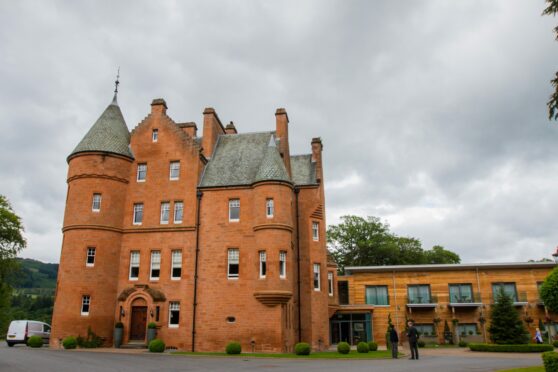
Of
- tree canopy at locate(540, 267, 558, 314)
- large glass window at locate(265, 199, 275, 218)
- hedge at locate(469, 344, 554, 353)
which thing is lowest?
hedge at locate(469, 344, 554, 353)

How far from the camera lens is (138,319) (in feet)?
99.2

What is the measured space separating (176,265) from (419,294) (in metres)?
24.8

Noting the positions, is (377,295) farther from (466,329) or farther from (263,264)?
(263,264)

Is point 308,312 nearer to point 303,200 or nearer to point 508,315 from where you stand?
point 303,200

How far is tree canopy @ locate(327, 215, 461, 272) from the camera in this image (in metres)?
66.8

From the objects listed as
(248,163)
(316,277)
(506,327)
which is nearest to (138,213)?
(248,163)

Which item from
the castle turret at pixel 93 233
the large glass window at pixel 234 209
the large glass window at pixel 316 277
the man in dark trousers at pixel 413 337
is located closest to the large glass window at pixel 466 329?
the large glass window at pixel 316 277

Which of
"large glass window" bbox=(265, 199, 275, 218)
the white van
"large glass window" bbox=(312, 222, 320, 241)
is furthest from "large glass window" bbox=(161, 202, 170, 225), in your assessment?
the white van

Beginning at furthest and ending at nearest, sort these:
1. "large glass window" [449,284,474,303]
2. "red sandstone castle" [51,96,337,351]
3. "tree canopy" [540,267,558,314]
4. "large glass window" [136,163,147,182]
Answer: "large glass window" [449,284,474,303]
"large glass window" [136,163,147,182]
"red sandstone castle" [51,96,337,351]
"tree canopy" [540,267,558,314]

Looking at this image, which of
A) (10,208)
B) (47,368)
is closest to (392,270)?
(47,368)

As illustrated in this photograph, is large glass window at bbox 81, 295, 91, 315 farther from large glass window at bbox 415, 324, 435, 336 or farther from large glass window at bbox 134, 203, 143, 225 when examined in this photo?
large glass window at bbox 415, 324, 435, 336

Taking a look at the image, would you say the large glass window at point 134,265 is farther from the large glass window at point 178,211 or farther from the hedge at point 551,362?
the hedge at point 551,362

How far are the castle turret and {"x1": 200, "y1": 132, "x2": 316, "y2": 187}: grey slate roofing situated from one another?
6.65 m

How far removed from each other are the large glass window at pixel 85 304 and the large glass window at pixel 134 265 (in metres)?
3.11
